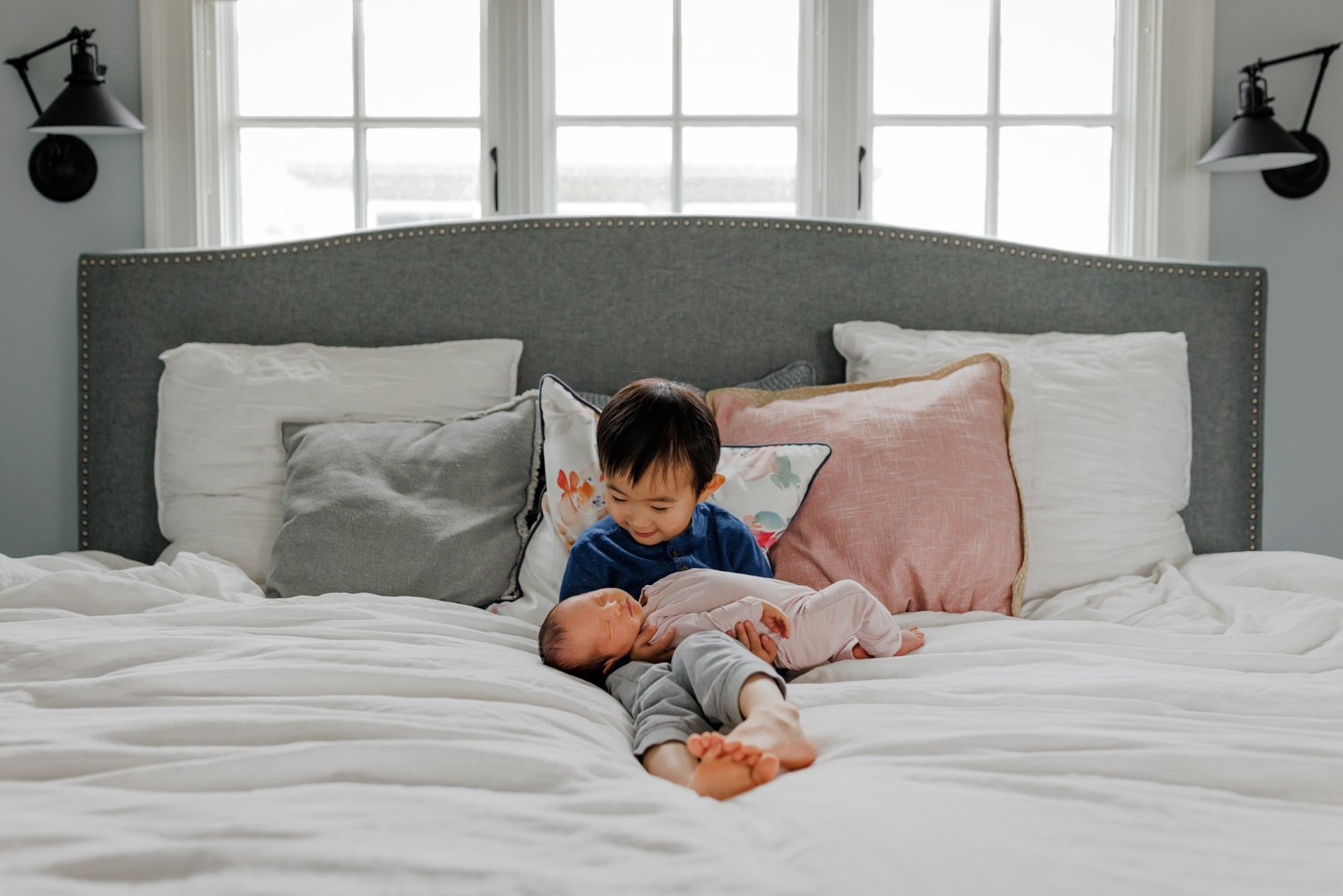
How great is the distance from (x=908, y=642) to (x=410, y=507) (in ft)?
2.84

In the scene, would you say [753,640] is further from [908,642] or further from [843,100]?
[843,100]

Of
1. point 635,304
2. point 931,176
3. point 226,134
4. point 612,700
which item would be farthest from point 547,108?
point 612,700

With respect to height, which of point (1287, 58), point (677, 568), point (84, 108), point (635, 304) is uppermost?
point (1287, 58)

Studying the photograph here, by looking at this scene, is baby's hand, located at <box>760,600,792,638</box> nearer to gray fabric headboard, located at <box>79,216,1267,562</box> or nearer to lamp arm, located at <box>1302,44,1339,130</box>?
gray fabric headboard, located at <box>79,216,1267,562</box>

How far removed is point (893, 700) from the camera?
1231 millimetres

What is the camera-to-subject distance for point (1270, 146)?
7.14 feet

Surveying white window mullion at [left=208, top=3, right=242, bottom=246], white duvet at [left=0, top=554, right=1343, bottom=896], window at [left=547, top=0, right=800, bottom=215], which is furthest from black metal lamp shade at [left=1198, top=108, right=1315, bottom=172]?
white window mullion at [left=208, top=3, right=242, bottom=246]


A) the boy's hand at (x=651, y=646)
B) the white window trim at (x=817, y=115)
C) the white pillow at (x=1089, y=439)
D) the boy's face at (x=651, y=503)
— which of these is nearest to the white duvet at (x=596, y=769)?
the boy's hand at (x=651, y=646)

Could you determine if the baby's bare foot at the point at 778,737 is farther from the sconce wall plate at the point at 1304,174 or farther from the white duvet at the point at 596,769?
the sconce wall plate at the point at 1304,174

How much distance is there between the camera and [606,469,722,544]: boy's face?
145cm

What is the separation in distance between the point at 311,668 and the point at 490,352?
3.45 feet

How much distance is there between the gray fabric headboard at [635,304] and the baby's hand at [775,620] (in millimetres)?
894

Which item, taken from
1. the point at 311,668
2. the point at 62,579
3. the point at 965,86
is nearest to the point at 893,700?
the point at 311,668

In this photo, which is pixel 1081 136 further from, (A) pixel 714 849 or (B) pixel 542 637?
(A) pixel 714 849
